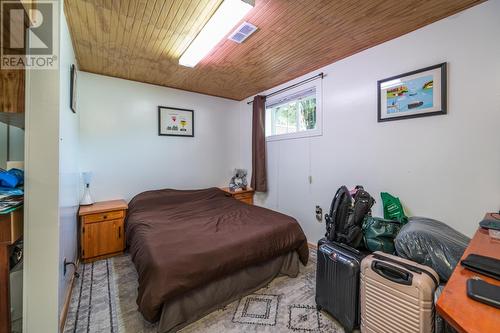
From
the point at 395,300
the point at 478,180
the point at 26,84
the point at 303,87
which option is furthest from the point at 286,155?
the point at 26,84

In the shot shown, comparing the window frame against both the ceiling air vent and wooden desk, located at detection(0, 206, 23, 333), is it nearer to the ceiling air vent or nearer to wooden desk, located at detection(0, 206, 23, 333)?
the ceiling air vent

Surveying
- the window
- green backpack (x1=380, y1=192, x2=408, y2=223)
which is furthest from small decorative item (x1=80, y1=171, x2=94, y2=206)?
green backpack (x1=380, y1=192, x2=408, y2=223)

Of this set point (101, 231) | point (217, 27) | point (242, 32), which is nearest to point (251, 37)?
point (242, 32)

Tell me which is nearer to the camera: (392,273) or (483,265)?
(483,265)

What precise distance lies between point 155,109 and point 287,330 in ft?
11.5

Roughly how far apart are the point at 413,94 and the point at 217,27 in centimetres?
200

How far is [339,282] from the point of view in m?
1.60

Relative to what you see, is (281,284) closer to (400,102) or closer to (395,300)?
(395,300)

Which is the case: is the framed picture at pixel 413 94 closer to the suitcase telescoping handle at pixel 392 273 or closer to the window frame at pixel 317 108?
the window frame at pixel 317 108

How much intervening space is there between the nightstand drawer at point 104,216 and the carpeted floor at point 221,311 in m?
0.62

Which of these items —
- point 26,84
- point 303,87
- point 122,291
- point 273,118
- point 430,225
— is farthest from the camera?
point 273,118

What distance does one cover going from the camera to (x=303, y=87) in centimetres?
313

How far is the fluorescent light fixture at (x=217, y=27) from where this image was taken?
1643 millimetres

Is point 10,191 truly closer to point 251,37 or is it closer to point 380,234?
point 251,37
